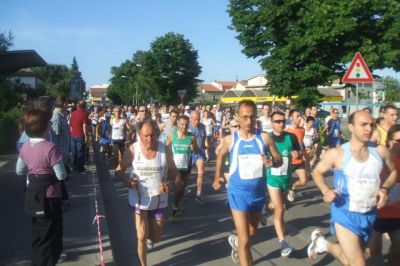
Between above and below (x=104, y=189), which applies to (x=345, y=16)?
above

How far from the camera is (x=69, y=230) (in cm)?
664

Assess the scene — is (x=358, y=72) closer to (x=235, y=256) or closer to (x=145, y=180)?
(x=235, y=256)

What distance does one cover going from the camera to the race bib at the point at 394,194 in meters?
4.75

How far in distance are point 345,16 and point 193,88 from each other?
145ft

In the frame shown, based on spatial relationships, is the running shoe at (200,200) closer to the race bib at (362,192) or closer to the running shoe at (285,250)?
the running shoe at (285,250)

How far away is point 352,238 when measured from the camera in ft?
13.6

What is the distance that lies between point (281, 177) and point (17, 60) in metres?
3.70

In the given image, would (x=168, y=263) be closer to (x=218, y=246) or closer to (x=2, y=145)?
(x=218, y=246)

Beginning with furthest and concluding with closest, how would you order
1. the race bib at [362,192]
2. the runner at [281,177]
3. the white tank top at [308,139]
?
the white tank top at [308,139], the runner at [281,177], the race bib at [362,192]

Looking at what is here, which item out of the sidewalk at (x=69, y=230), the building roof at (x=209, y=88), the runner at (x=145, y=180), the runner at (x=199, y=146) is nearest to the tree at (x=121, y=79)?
the building roof at (x=209, y=88)

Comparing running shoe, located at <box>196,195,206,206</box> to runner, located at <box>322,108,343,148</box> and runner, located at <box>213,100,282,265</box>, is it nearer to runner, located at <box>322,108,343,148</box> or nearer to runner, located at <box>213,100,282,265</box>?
runner, located at <box>213,100,282,265</box>

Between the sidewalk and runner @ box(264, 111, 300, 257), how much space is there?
7.04ft

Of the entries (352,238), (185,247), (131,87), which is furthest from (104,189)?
(131,87)

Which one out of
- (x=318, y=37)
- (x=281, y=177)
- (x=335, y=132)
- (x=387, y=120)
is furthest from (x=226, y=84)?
(x=281, y=177)
